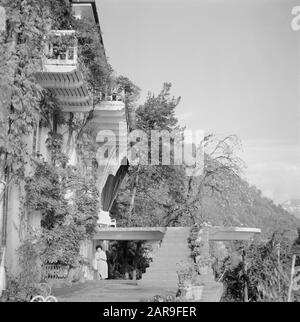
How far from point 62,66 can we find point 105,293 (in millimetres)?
3824

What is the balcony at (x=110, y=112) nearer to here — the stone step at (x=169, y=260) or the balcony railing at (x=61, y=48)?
the balcony railing at (x=61, y=48)

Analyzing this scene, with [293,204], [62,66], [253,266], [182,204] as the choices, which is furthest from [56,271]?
[182,204]

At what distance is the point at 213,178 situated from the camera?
53.6ft

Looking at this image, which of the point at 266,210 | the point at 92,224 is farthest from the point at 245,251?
the point at 266,210

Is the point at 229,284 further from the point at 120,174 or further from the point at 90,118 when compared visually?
the point at 120,174

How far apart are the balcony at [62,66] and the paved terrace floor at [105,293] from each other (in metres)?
3.54

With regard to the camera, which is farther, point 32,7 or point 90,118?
point 90,118

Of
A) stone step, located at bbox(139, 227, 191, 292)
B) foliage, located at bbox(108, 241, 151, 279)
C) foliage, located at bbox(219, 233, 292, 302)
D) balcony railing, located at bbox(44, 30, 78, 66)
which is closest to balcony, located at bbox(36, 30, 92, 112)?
balcony railing, located at bbox(44, 30, 78, 66)

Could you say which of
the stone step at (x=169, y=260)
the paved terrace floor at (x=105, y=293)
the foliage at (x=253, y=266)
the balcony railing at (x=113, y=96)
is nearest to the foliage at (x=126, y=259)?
the stone step at (x=169, y=260)

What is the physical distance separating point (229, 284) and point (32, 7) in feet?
19.9

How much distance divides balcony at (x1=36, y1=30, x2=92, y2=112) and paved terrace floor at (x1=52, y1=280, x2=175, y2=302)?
3.54 metres

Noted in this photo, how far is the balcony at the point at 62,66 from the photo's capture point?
8500 mm
